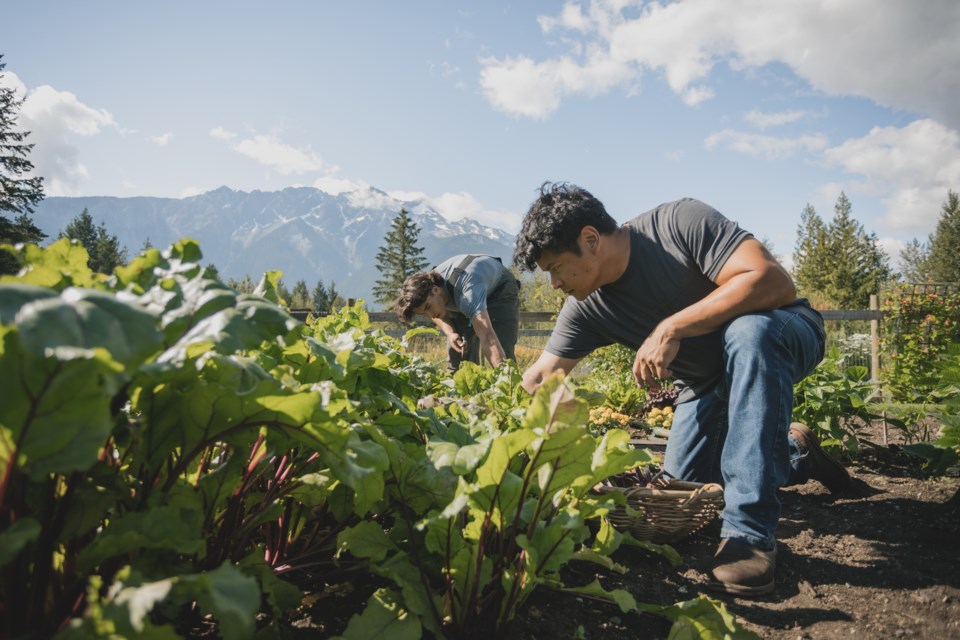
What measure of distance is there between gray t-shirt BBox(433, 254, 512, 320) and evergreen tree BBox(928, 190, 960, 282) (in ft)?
154

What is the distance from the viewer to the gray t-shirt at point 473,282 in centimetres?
425

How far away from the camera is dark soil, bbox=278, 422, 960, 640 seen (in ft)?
4.58

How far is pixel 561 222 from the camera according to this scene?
2549 mm

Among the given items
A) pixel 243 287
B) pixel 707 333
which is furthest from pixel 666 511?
pixel 243 287

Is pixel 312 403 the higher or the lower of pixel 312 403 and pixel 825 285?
the lower

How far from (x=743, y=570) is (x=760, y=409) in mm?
536

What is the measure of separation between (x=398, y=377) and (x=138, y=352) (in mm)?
1059

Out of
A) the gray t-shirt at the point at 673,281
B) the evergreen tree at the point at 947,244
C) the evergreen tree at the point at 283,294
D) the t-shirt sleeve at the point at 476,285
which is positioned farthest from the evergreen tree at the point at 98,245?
the evergreen tree at the point at 947,244

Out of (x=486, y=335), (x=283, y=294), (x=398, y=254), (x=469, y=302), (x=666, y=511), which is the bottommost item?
(x=666, y=511)

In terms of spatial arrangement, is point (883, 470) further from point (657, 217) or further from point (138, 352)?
point (138, 352)

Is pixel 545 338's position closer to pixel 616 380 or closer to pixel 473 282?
pixel 616 380

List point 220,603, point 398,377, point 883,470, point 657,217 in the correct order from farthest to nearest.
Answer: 1. point 883,470
2. point 657,217
3. point 398,377
4. point 220,603

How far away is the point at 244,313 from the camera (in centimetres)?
80

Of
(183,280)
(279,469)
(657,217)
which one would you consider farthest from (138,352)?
(657,217)
